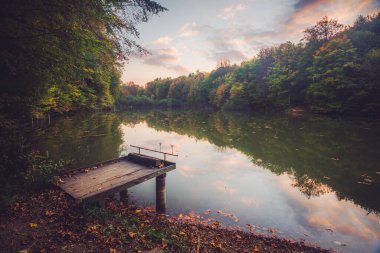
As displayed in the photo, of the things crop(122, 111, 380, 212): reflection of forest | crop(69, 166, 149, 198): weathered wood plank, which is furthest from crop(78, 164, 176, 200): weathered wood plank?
crop(122, 111, 380, 212): reflection of forest

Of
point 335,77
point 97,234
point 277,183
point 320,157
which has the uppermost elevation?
point 335,77

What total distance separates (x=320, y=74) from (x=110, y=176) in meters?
47.2

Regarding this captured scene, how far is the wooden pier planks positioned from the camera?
6.93 m

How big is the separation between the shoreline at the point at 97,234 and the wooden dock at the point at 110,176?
0.48m

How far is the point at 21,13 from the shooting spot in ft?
19.3

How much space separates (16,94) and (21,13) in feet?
23.8

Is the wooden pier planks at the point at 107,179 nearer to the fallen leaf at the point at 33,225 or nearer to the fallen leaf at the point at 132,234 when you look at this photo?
the fallen leaf at the point at 33,225

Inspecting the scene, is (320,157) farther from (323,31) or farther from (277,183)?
(323,31)

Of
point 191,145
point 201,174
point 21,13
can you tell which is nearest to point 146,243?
point 21,13

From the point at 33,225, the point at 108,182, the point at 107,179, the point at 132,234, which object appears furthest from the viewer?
the point at 107,179

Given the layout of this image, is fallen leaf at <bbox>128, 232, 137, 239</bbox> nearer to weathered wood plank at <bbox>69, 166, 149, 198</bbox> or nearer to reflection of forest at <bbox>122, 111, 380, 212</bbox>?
weathered wood plank at <bbox>69, 166, 149, 198</bbox>

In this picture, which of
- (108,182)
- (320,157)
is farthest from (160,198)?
(320,157)

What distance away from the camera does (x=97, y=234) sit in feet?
16.6

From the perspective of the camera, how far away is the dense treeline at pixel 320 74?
1481 inches
